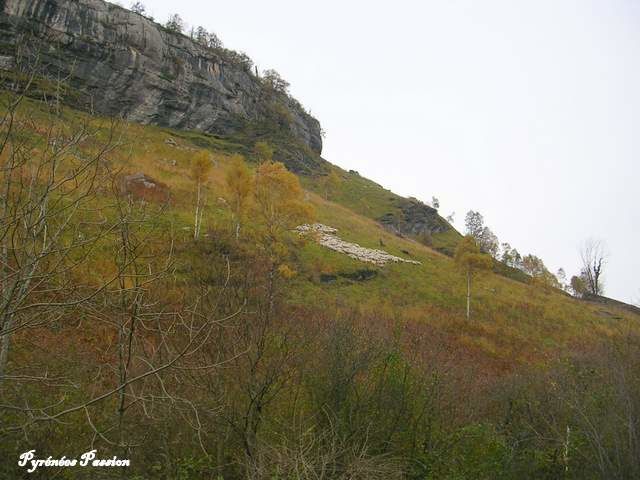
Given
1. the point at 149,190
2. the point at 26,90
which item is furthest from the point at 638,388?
the point at 149,190

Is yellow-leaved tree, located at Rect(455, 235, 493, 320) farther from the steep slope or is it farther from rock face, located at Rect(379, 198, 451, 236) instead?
rock face, located at Rect(379, 198, 451, 236)

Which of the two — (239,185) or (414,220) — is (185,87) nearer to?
(414,220)

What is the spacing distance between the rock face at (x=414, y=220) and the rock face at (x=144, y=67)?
1152 inches

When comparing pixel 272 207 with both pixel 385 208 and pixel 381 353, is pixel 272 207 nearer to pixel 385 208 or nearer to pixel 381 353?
pixel 381 353

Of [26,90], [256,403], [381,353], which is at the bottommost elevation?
[256,403]

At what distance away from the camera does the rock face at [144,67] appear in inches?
1847

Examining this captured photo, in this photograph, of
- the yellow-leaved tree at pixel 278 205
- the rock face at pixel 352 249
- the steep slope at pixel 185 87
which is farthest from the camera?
the steep slope at pixel 185 87

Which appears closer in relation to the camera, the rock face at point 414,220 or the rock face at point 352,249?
the rock face at point 352,249

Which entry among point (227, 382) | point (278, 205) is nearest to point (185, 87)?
point (278, 205)

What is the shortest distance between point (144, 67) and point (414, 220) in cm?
4641

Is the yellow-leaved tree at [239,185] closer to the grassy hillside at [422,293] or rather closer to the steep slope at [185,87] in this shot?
the grassy hillside at [422,293]

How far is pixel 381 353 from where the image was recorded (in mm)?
7766

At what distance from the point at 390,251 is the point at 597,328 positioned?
15.6m

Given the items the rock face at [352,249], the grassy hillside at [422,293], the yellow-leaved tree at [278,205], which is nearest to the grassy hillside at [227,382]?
the grassy hillside at [422,293]
